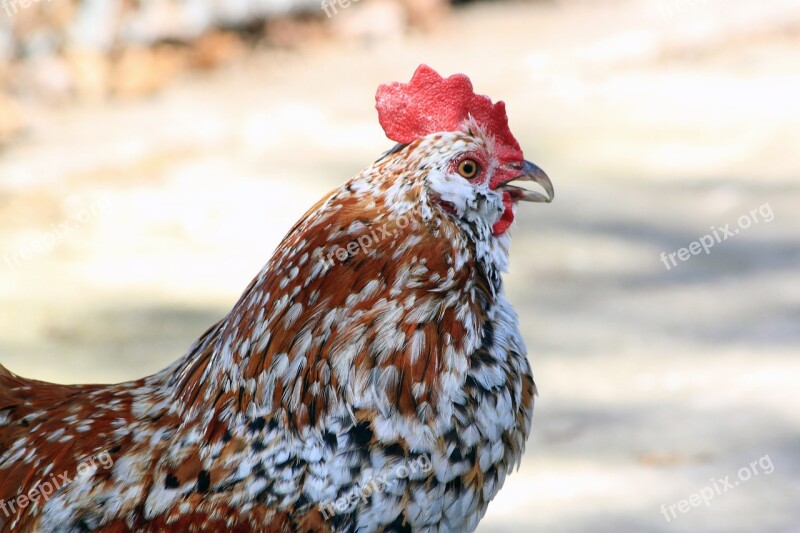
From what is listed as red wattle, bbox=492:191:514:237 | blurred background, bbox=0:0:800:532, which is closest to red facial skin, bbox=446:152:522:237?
red wattle, bbox=492:191:514:237

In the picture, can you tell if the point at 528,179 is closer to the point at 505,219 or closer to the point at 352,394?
the point at 505,219

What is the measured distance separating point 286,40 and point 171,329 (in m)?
4.36

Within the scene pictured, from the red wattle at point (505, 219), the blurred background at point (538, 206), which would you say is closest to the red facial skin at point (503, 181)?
the red wattle at point (505, 219)

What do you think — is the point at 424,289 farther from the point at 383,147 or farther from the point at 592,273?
the point at 383,147

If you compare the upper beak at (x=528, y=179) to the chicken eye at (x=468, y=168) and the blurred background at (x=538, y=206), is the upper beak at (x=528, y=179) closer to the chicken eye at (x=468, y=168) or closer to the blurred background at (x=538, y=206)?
the chicken eye at (x=468, y=168)

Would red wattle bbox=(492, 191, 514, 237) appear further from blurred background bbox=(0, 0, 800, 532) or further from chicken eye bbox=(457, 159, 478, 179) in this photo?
blurred background bbox=(0, 0, 800, 532)

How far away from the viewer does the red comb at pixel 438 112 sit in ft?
9.67

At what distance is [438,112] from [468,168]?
19cm

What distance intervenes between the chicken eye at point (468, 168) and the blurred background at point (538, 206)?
1893mm

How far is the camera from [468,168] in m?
2.86

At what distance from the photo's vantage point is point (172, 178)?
7.63 meters

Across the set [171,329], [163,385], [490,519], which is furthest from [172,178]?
[163,385]

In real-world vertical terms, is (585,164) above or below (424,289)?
above

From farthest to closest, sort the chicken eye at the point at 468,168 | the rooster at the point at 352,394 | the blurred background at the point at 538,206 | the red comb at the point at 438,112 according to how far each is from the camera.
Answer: the blurred background at the point at 538,206, the red comb at the point at 438,112, the chicken eye at the point at 468,168, the rooster at the point at 352,394
